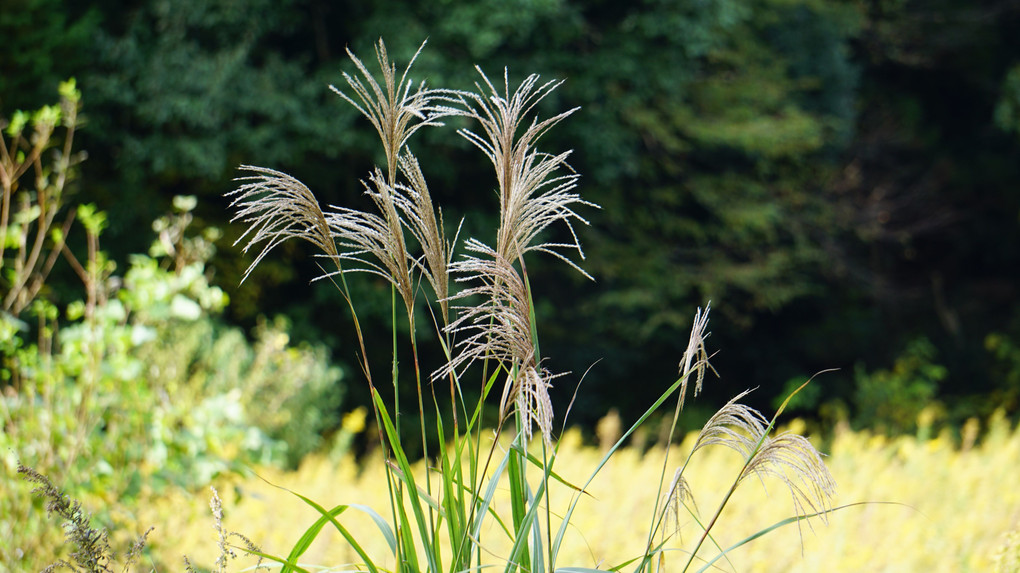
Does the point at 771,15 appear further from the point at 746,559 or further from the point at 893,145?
the point at 746,559

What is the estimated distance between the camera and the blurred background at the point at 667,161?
6.92 meters

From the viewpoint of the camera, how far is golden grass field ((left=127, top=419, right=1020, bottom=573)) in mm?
3127

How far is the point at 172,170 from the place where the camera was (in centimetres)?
729

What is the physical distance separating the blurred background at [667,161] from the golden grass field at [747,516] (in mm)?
1993

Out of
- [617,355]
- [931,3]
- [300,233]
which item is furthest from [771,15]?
[300,233]

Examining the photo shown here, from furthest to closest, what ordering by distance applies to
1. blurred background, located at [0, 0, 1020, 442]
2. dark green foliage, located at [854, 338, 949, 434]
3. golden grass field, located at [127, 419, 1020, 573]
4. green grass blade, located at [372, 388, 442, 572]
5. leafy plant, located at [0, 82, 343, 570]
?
dark green foliage, located at [854, 338, 949, 434], blurred background, located at [0, 0, 1020, 442], golden grass field, located at [127, 419, 1020, 573], leafy plant, located at [0, 82, 343, 570], green grass blade, located at [372, 388, 442, 572]

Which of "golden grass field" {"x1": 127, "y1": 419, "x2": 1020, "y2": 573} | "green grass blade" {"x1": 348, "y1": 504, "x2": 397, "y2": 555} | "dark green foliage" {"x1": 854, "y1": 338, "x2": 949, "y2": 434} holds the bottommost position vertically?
"dark green foliage" {"x1": 854, "y1": 338, "x2": 949, "y2": 434}

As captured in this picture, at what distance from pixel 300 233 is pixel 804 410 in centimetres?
1112

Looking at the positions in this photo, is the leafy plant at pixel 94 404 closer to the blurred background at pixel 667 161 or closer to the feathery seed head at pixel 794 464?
the feathery seed head at pixel 794 464

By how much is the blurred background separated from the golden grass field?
6.54 feet

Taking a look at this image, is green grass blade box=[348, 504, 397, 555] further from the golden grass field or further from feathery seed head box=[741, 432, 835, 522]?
the golden grass field

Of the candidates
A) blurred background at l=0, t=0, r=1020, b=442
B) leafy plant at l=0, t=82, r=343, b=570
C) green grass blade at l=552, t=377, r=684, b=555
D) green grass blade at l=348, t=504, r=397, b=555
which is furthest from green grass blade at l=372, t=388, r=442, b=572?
blurred background at l=0, t=0, r=1020, b=442

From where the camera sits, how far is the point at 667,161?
31.1ft

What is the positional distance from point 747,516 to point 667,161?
244 inches
